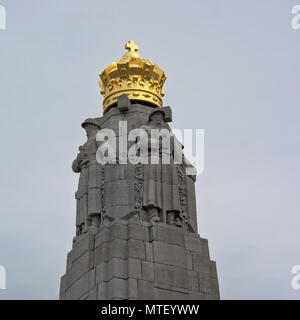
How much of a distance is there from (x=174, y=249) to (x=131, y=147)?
11.5 ft

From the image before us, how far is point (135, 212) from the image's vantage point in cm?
2411

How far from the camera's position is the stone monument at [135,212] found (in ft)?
75.0

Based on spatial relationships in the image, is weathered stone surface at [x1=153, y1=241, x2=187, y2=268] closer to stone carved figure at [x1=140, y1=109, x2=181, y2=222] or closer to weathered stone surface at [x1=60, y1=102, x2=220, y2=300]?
weathered stone surface at [x1=60, y1=102, x2=220, y2=300]

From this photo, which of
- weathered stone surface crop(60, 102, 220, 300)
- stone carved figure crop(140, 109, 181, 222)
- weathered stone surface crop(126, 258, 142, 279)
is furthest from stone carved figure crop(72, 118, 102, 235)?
weathered stone surface crop(126, 258, 142, 279)

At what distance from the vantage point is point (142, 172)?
81.5 ft

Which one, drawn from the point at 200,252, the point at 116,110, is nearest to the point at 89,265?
the point at 200,252

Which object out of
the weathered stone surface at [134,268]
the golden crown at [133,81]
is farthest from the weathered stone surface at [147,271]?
the golden crown at [133,81]

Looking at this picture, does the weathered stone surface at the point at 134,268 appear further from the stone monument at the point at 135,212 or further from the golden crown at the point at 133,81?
the golden crown at the point at 133,81

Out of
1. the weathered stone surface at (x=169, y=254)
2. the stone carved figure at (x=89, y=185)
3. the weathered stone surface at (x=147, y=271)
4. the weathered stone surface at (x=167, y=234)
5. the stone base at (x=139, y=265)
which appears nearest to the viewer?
the stone base at (x=139, y=265)

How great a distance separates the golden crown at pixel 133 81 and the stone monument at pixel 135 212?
0.03 m

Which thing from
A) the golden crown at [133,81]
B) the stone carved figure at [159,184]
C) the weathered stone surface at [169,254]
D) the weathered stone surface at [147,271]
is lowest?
the weathered stone surface at [147,271]
